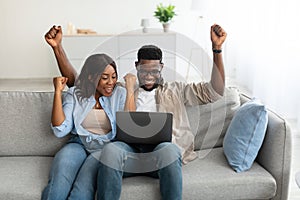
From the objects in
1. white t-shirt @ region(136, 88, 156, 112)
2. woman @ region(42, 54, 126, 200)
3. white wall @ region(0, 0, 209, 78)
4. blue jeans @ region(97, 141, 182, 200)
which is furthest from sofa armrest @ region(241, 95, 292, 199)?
white wall @ region(0, 0, 209, 78)

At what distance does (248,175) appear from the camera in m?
1.95

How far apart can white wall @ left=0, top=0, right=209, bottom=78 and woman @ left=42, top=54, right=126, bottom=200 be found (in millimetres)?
4228

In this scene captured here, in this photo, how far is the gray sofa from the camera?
1.89m

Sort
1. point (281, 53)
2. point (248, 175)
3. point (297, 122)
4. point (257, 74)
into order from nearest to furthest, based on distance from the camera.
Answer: point (248, 175), point (297, 122), point (281, 53), point (257, 74)

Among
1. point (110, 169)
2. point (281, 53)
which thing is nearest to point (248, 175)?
point (110, 169)

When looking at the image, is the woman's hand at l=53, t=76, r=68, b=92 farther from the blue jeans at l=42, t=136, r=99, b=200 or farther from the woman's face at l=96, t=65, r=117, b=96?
the blue jeans at l=42, t=136, r=99, b=200

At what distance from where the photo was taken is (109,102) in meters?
2.12

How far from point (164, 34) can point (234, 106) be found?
111 inches

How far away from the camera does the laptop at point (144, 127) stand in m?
1.99

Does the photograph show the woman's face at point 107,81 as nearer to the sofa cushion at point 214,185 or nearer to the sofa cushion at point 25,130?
the sofa cushion at point 25,130

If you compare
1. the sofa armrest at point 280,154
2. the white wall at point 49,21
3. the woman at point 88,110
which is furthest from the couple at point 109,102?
the white wall at point 49,21

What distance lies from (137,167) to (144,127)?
7.8 inches

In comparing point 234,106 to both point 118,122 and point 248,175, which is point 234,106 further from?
point 118,122

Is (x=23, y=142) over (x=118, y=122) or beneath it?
beneath
